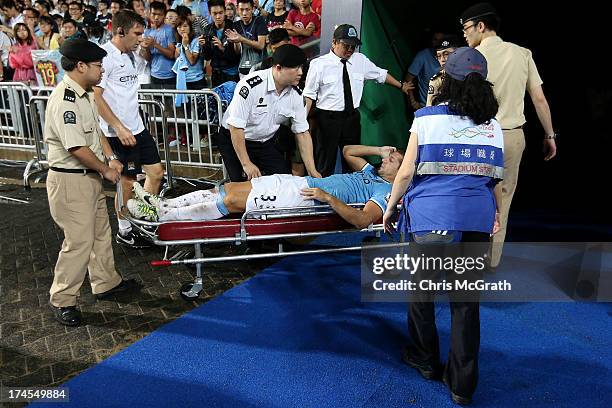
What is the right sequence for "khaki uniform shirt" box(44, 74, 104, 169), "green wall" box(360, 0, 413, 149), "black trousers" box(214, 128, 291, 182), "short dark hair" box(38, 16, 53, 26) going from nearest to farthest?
"khaki uniform shirt" box(44, 74, 104, 169) < "black trousers" box(214, 128, 291, 182) < "green wall" box(360, 0, 413, 149) < "short dark hair" box(38, 16, 53, 26)

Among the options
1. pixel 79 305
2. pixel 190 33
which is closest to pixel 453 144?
pixel 79 305

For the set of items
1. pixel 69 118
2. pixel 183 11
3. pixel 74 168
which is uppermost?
pixel 183 11

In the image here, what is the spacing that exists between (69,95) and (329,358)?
245cm

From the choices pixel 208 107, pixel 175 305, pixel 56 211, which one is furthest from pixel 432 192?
pixel 208 107

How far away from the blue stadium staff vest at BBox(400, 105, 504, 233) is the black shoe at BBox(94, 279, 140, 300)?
255cm

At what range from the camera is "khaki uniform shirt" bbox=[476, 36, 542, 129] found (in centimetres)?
385

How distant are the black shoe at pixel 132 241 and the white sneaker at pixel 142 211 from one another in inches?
40.8

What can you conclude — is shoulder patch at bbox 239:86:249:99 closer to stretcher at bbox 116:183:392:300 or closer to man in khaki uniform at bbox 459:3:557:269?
stretcher at bbox 116:183:392:300

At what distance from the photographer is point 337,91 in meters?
5.73

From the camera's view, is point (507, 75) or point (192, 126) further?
point (192, 126)

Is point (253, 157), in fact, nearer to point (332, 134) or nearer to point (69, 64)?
point (332, 134)

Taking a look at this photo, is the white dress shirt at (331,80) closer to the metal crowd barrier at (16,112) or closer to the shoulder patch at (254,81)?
the shoulder patch at (254,81)

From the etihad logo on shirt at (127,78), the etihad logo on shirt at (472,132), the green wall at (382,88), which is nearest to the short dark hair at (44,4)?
the etihad logo on shirt at (127,78)

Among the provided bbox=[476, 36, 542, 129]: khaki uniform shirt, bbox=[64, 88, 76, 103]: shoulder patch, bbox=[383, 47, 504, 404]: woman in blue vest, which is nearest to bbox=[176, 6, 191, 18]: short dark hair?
bbox=[64, 88, 76, 103]: shoulder patch
